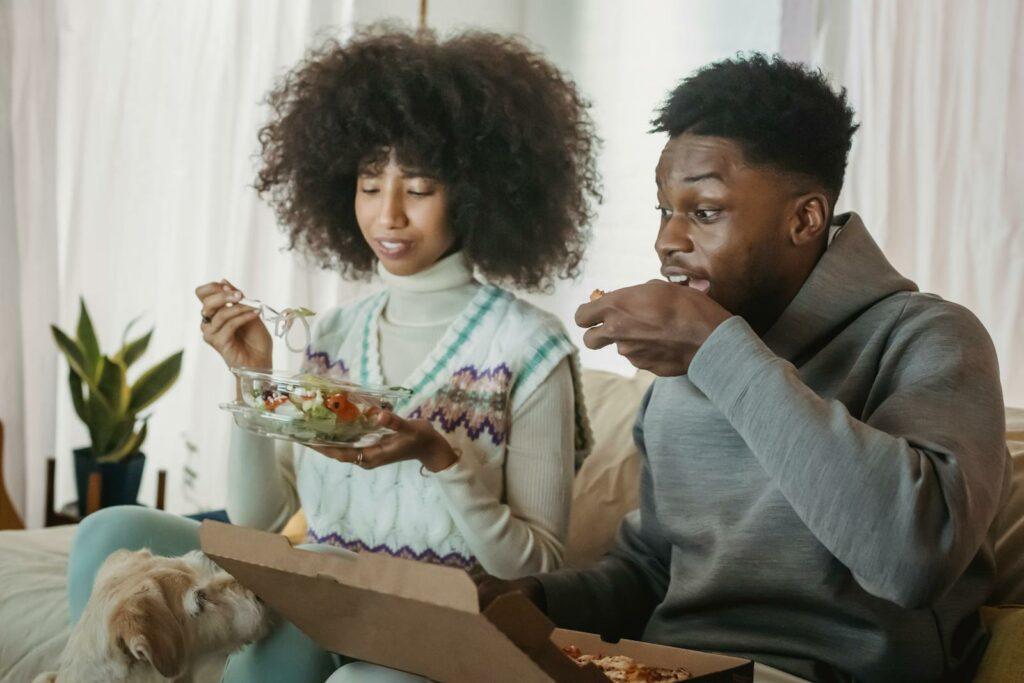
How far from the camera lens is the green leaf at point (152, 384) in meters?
2.87

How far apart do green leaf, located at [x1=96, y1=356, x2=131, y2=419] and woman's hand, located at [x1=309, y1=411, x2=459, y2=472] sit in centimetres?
148

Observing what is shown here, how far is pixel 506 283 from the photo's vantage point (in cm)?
199

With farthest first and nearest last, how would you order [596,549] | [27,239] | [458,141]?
[27,239] → [596,549] → [458,141]

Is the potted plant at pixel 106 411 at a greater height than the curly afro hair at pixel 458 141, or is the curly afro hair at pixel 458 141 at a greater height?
the curly afro hair at pixel 458 141

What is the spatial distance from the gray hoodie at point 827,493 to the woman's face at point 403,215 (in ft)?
1.38

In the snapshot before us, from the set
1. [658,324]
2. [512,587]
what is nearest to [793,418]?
[658,324]

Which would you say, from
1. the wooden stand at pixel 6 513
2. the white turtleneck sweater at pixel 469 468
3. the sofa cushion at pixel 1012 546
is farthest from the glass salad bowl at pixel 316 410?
the wooden stand at pixel 6 513

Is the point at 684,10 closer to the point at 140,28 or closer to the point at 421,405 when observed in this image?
the point at 140,28

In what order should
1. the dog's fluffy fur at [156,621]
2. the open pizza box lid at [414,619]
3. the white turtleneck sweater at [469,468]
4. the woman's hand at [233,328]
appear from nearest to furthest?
the open pizza box lid at [414,619] < the dog's fluffy fur at [156,621] < the white turtleneck sweater at [469,468] < the woman's hand at [233,328]

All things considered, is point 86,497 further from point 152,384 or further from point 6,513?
point 152,384

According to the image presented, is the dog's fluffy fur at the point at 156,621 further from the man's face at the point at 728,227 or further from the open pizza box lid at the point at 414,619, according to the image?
the man's face at the point at 728,227

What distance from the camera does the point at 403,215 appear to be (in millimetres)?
1769

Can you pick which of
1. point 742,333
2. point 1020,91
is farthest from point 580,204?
point 1020,91

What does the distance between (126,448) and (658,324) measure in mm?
1990
